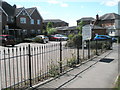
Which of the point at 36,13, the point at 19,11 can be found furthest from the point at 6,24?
the point at 36,13

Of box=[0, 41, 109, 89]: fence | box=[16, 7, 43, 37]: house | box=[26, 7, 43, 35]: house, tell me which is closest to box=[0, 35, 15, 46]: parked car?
box=[0, 41, 109, 89]: fence

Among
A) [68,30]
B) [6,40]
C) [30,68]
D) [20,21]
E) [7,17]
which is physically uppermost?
[7,17]

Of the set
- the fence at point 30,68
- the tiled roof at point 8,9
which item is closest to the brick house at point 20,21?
the tiled roof at point 8,9

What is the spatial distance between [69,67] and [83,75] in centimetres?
142

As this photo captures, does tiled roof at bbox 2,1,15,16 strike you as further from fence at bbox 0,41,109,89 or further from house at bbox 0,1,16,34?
fence at bbox 0,41,109,89

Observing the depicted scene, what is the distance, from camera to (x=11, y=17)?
1358 inches

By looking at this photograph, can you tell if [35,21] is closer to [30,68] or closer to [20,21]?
[20,21]

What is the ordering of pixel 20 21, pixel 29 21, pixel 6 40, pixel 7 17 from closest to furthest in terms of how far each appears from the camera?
Result: 1. pixel 6 40
2. pixel 7 17
3. pixel 20 21
4. pixel 29 21

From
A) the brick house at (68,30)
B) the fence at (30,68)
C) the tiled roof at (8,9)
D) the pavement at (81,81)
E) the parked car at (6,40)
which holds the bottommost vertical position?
the pavement at (81,81)

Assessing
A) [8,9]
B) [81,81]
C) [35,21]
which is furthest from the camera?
[35,21]

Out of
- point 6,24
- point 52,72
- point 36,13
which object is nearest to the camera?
point 52,72

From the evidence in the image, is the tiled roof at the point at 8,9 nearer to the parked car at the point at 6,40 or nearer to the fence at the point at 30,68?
the parked car at the point at 6,40

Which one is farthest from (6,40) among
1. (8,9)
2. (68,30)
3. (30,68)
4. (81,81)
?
(68,30)

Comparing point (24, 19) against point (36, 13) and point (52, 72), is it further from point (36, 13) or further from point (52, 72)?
point (52, 72)
